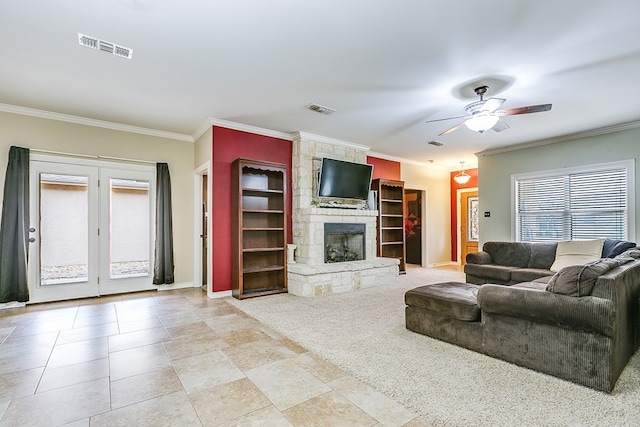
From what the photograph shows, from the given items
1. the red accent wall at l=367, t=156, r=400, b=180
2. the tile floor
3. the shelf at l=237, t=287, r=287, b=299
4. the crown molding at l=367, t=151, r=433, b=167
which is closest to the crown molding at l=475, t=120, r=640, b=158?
the crown molding at l=367, t=151, r=433, b=167

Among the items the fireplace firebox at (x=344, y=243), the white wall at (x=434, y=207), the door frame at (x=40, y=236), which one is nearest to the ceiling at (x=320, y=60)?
the door frame at (x=40, y=236)

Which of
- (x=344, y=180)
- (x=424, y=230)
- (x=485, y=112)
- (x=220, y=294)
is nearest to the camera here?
(x=485, y=112)

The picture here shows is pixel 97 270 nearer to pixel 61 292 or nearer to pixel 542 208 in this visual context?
pixel 61 292

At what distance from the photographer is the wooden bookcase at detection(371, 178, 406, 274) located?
7.56 m

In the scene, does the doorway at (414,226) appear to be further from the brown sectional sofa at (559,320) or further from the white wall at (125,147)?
the white wall at (125,147)

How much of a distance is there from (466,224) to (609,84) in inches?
221

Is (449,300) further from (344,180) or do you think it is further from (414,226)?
(414,226)

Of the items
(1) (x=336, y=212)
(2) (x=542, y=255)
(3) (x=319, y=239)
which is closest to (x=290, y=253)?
(3) (x=319, y=239)

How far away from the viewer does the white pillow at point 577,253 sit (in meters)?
4.57

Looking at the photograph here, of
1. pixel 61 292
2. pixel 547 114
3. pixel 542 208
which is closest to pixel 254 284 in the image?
pixel 61 292

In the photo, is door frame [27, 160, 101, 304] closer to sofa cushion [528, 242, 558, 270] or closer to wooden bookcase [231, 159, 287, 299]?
wooden bookcase [231, 159, 287, 299]

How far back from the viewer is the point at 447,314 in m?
2.96

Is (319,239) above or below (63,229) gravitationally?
below

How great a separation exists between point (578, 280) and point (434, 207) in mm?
6703
